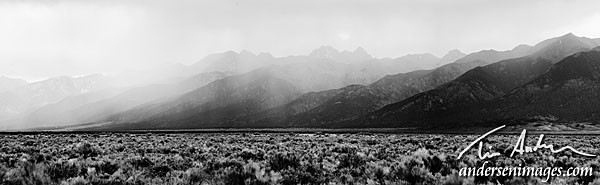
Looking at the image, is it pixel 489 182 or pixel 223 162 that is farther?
pixel 223 162

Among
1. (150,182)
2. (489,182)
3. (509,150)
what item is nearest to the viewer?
(489,182)

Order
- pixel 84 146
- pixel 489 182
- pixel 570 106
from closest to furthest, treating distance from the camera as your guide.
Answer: pixel 489 182 → pixel 84 146 → pixel 570 106

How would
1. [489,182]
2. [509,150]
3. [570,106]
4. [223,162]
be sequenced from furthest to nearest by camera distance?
1. [570,106]
2. [509,150]
3. [223,162]
4. [489,182]

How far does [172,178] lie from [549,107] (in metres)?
201

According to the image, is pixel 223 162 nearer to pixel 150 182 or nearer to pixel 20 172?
pixel 150 182

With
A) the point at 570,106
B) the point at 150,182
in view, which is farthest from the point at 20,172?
the point at 570,106

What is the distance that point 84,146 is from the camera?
24.4m

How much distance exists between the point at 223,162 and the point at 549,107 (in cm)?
19803

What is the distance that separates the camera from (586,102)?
578ft

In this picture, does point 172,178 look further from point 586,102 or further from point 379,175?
point 586,102

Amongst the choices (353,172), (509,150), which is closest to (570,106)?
(509,150)

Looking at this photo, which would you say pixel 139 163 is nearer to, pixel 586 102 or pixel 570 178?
pixel 570 178

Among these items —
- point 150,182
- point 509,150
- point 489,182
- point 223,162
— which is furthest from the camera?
point 509,150

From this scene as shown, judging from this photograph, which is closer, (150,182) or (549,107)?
(150,182)
